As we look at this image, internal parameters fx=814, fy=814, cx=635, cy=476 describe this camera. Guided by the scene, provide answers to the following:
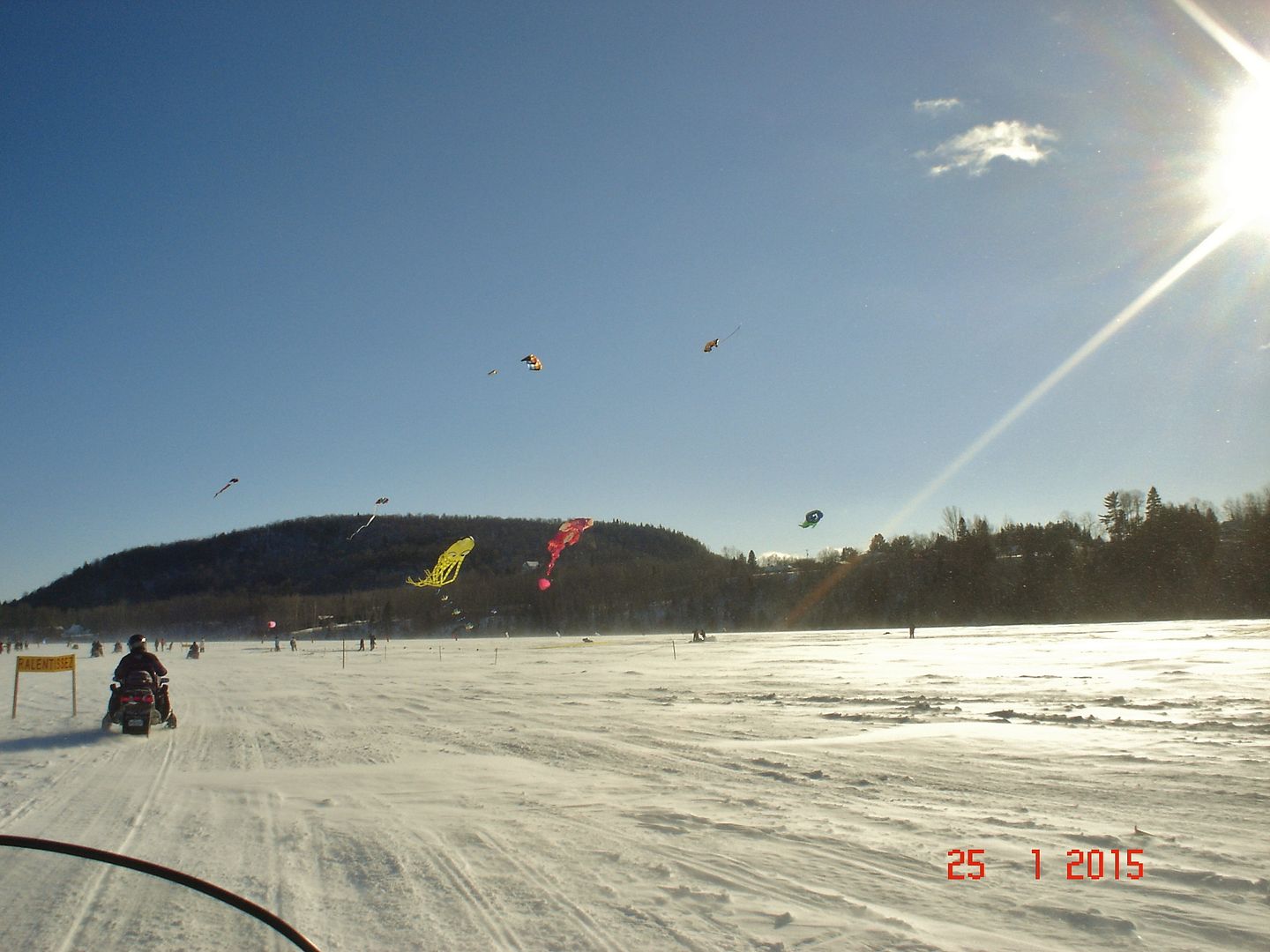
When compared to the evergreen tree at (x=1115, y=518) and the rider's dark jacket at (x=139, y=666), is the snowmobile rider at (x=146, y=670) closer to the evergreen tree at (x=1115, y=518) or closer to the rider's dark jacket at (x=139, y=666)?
the rider's dark jacket at (x=139, y=666)

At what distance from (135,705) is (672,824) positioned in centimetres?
1022

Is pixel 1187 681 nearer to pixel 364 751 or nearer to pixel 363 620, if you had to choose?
pixel 364 751

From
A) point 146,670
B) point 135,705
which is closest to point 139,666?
point 146,670

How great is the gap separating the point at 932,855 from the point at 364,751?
8002 millimetres

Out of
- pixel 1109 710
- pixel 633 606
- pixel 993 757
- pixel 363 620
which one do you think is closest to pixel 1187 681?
pixel 1109 710

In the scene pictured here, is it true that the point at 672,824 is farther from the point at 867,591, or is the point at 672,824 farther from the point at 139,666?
the point at 867,591

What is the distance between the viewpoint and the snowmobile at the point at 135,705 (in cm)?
1296

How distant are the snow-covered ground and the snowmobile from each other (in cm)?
32

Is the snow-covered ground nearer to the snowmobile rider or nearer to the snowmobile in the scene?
the snowmobile

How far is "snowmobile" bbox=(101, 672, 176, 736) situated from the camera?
12961mm

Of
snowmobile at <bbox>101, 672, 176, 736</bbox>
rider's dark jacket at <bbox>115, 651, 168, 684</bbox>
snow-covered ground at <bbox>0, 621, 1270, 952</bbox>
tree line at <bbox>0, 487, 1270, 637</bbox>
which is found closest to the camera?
snow-covered ground at <bbox>0, 621, 1270, 952</bbox>

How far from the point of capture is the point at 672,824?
23.0 ft

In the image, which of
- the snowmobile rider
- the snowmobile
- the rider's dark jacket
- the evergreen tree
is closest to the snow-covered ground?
the snowmobile

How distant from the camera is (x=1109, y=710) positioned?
42.4ft
